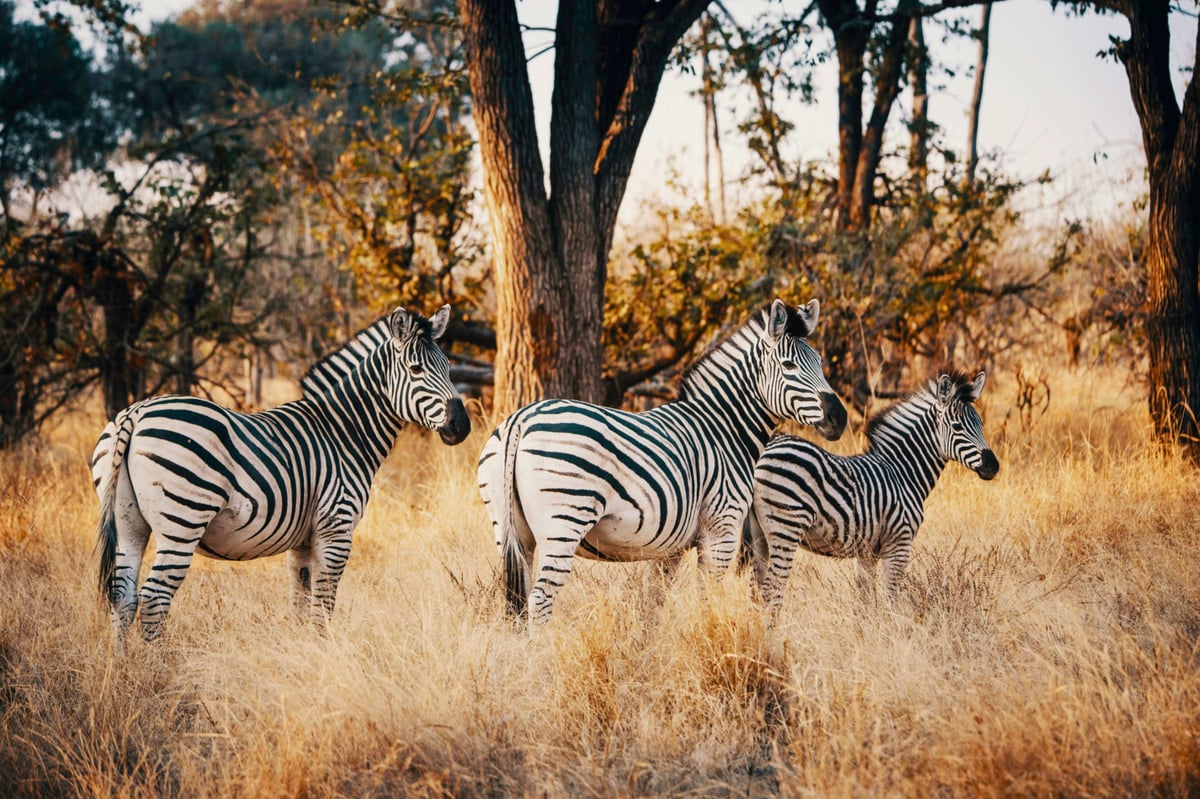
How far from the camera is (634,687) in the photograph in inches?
149

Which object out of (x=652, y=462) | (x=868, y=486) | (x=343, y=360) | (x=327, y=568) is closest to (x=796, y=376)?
(x=868, y=486)

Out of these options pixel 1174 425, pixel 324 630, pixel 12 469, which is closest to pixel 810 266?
pixel 1174 425

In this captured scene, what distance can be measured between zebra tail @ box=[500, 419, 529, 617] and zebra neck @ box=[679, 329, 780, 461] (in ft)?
3.69

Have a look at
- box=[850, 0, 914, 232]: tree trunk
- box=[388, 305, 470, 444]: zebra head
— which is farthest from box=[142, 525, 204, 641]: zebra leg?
box=[850, 0, 914, 232]: tree trunk

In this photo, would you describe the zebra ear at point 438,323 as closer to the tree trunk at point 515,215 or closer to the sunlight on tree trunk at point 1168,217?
the tree trunk at point 515,215

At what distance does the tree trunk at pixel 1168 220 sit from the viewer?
7.91 meters

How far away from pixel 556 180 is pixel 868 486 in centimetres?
384

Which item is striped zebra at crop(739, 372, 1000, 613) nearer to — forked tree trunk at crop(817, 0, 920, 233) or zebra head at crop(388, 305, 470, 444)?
zebra head at crop(388, 305, 470, 444)

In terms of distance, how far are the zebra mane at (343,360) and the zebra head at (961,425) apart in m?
3.00

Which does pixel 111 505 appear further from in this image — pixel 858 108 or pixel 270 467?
pixel 858 108

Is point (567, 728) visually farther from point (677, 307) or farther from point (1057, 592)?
point (677, 307)

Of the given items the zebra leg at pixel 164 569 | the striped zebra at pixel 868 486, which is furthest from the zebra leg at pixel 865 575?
the zebra leg at pixel 164 569

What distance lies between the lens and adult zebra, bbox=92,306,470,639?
4.16m

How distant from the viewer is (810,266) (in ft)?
33.9
